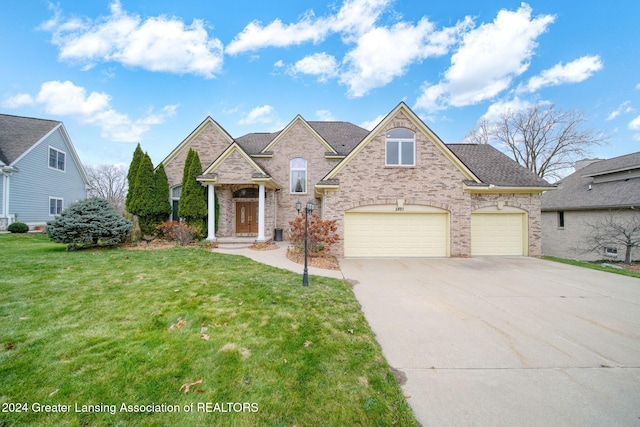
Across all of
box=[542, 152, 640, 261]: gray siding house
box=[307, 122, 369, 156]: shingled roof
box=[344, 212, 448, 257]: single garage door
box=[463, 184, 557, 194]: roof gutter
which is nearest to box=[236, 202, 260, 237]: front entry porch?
box=[307, 122, 369, 156]: shingled roof

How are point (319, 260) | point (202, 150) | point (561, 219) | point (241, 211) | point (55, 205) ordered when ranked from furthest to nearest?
1. point (55, 205)
2. point (561, 219)
3. point (202, 150)
4. point (241, 211)
5. point (319, 260)

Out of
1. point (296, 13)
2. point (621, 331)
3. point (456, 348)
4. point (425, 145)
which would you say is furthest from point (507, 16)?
point (456, 348)

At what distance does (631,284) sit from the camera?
22.1 ft

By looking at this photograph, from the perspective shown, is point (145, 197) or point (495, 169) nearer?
point (495, 169)

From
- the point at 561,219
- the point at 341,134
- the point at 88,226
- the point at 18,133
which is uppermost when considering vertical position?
the point at 341,134

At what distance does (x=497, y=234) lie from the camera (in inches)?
437

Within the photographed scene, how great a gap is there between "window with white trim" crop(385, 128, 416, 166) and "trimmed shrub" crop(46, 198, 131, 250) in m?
12.1

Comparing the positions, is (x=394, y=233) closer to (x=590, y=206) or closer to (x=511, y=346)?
(x=511, y=346)

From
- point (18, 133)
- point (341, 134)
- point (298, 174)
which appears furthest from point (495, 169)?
point (18, 133)

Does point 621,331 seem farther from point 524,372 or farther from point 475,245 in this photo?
point 475,245

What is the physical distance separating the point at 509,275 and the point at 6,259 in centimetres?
1594

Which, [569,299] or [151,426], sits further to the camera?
[569,299]

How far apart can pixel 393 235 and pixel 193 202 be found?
10.6 m

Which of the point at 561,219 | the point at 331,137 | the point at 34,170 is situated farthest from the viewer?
the point at 331,137
